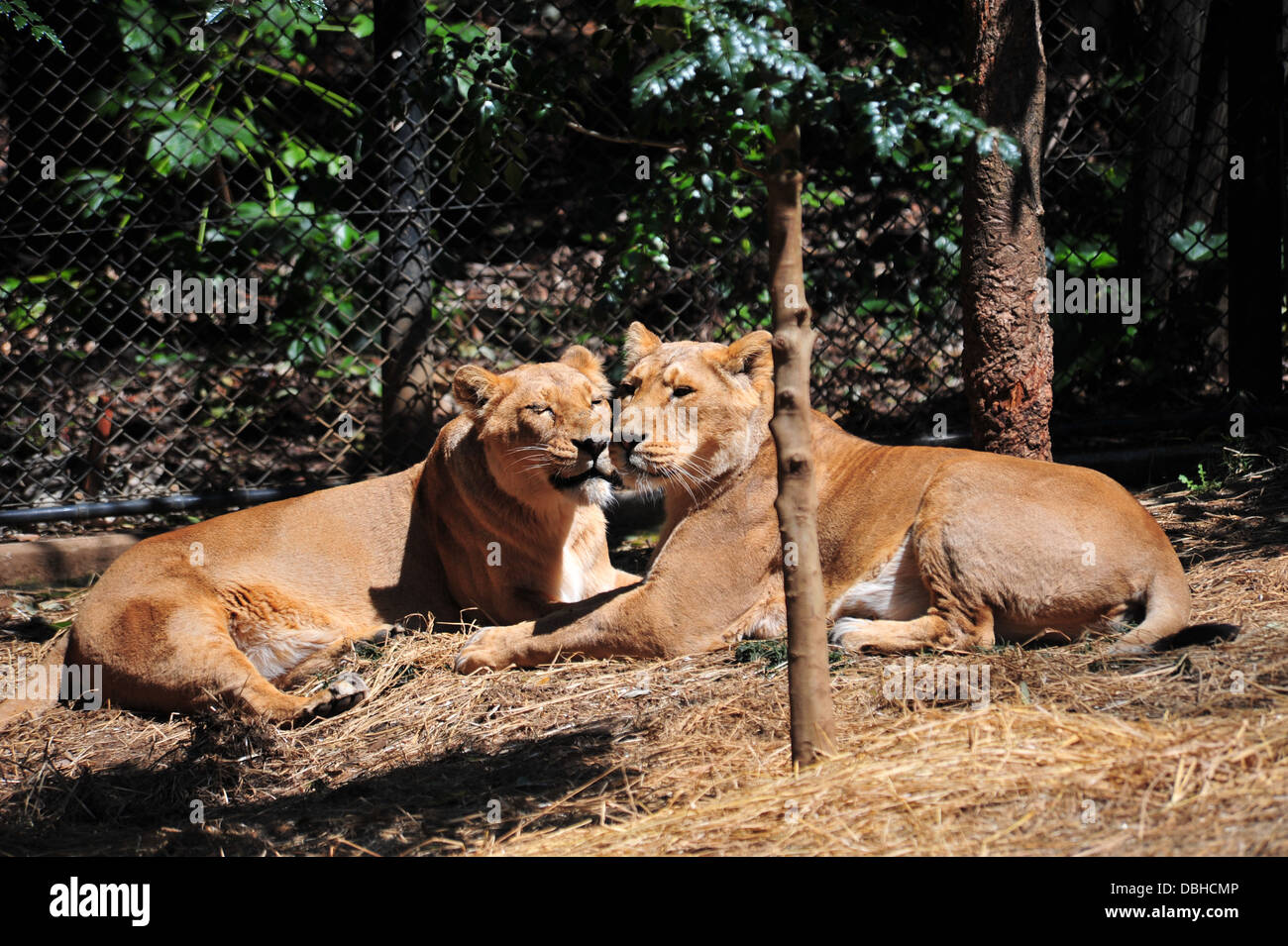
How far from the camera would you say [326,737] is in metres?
4.02

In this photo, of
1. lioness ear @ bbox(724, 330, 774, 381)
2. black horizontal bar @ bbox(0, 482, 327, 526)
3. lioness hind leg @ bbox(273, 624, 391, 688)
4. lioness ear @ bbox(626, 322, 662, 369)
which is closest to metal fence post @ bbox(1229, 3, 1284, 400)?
lioness ear @ bbox(724, 330, 774, 381)

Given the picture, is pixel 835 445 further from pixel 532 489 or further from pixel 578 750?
pixel 578 750

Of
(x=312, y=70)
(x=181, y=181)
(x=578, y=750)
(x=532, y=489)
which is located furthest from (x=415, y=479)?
(x=312, y=70)

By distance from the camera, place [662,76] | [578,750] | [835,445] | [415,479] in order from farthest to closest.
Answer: [415,479] < [835,445] < [578,750] < [662,76]

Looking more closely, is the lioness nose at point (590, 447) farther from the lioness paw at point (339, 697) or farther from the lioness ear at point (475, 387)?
the lioness paw at point (339, 697)

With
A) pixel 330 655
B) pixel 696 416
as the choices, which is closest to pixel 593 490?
pixel 696 416

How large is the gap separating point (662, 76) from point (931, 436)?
4212 mm

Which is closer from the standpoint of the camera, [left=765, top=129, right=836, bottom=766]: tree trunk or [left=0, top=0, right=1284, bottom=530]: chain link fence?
[left=765, top=129, right=836, bottom=766]: tree trunk

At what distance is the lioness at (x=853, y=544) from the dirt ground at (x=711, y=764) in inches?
5.8

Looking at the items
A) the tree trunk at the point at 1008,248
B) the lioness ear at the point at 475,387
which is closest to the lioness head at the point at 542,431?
the lioness ear at the point at 475,387

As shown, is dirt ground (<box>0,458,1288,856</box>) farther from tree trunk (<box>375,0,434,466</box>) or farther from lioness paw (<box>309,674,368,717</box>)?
tree trunk (<box>375,0,434,466</box>)

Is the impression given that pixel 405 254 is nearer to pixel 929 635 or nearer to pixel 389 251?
pixel 389 251

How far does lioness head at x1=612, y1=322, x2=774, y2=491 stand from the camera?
4.52 meters

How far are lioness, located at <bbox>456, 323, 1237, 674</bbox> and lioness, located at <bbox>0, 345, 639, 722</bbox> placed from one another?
38 cm
